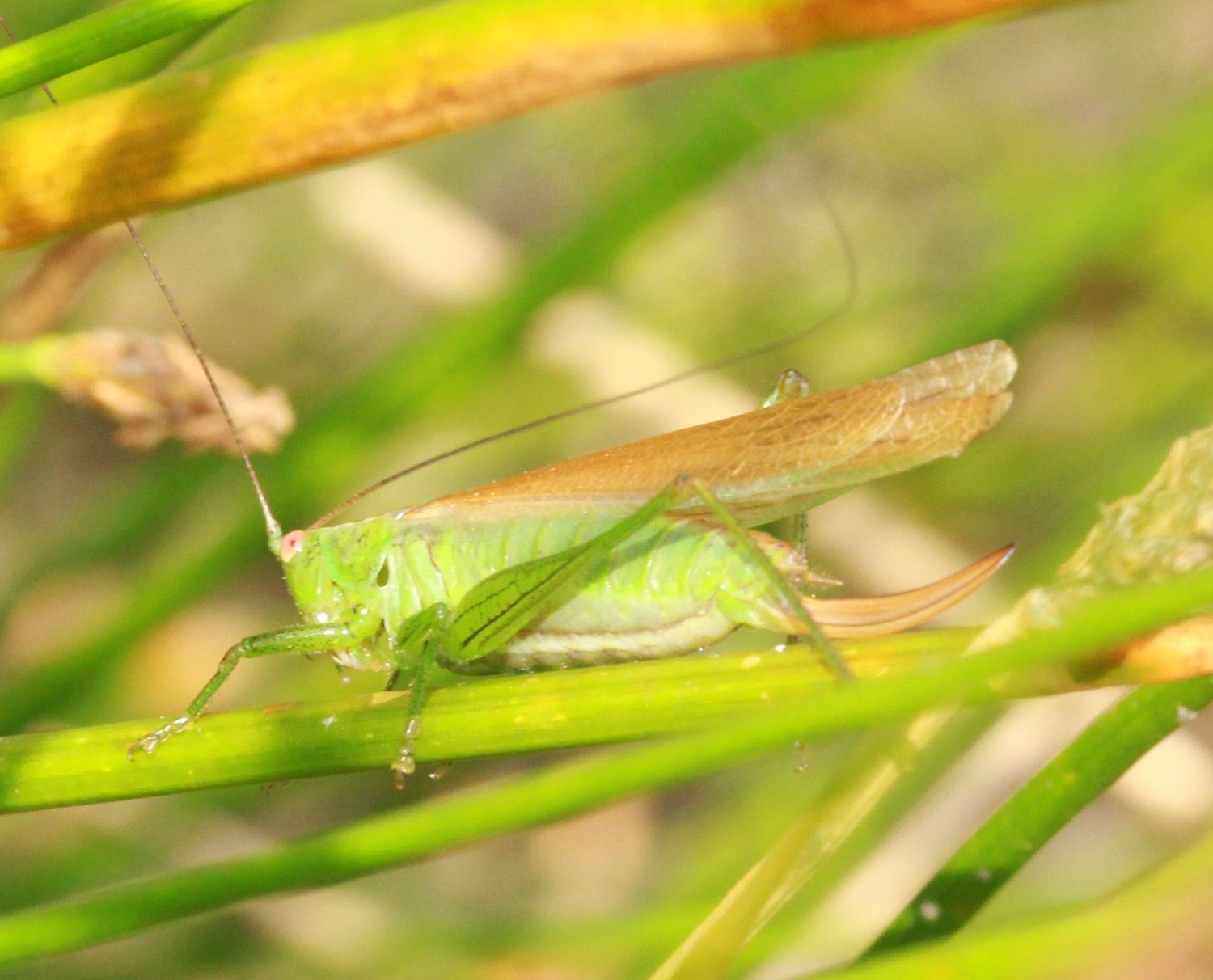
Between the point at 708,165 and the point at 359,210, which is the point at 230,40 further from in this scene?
the point at 359,210

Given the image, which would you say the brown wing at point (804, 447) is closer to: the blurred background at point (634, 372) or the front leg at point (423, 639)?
the front leg at point (423, 639)

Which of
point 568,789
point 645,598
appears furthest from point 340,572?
point 568,789

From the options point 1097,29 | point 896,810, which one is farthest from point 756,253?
point 896,810

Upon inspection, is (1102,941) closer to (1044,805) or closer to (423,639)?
(1044,805)

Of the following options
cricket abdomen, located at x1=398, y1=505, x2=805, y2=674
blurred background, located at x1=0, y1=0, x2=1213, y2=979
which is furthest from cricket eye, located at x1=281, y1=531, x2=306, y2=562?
cricket abdomen, located at x1=398, y1=505, x2=805, y2=674

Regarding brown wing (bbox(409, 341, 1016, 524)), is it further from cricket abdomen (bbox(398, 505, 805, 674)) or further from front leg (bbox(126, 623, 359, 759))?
front leg (bbox(126, 623, 359, 759))

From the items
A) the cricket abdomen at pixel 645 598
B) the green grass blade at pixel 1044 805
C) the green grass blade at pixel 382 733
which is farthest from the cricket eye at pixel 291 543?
the green grass blade at pixel 1044 805

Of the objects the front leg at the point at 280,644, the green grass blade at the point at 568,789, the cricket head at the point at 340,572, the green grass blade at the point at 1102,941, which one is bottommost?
the green grass blade at the point at 1102,941
